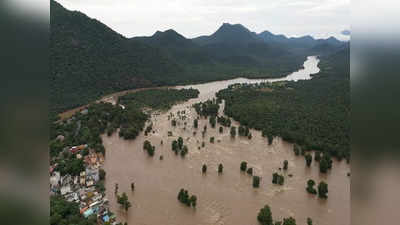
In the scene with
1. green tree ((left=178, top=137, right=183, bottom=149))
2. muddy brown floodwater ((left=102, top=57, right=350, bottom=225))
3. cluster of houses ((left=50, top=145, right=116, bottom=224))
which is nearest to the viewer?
cluster of houses ((left=50, top=145, right=116, bottom=224))

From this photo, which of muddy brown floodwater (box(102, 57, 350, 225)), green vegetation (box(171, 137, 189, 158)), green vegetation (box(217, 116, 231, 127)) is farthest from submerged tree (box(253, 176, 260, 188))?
green vegetation (box(217, 116, 231, 127))

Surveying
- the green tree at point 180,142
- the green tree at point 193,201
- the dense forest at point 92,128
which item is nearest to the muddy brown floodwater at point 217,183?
the green tree at point 193,201

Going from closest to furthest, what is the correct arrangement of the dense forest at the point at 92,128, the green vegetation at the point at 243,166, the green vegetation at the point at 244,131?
the green vegetation at the point at 243,166, the dense forest at the point at 92,128, the green vegetation at the point at 244,131

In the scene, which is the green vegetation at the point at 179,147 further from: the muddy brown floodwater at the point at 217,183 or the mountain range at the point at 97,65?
the mountain range at the point at 97,65

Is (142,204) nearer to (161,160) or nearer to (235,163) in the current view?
(161,160)

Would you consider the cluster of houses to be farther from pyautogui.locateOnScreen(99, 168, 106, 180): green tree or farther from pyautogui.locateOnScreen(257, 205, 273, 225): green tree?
pyautogui.locateOnScreen(257, 205, 273, 225): green tree

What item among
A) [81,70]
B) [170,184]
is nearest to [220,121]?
[170,184]
